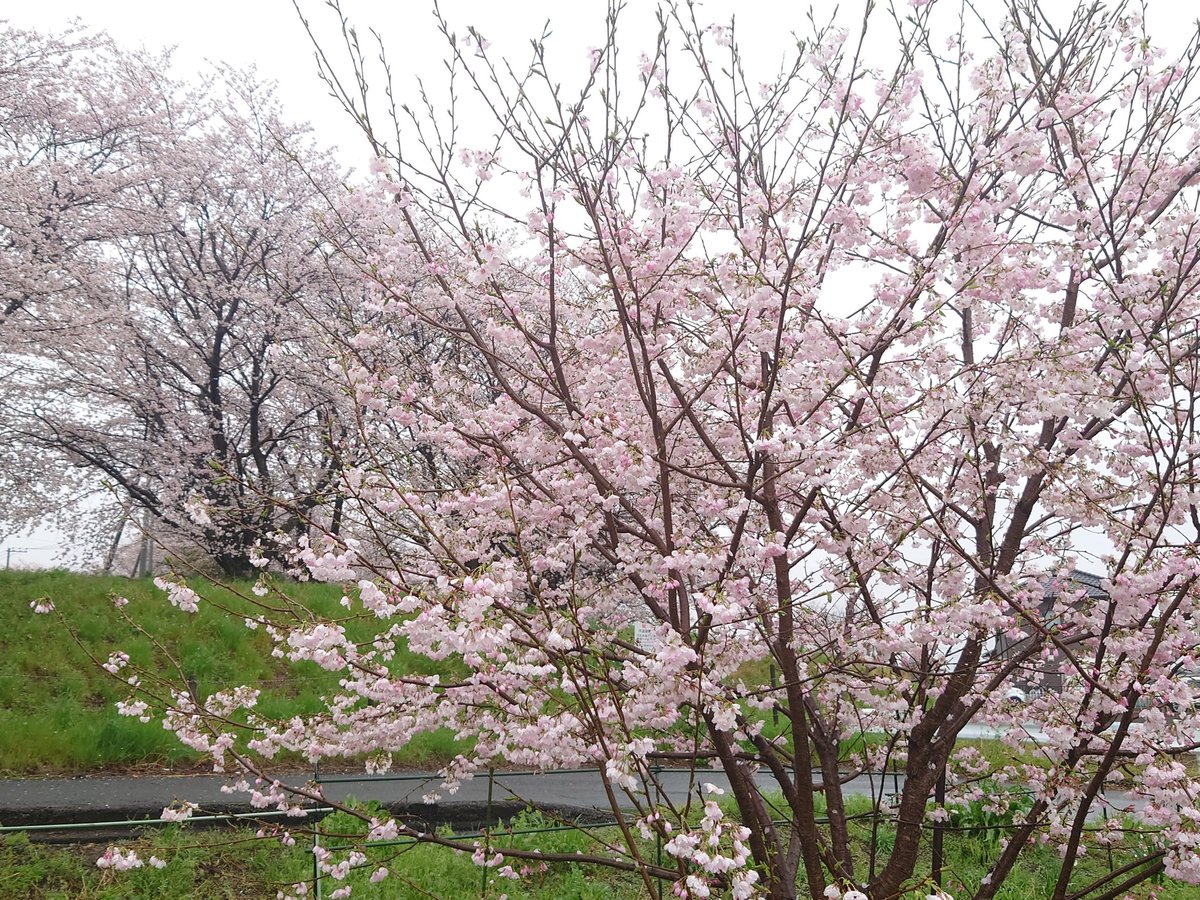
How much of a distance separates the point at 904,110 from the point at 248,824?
672 centimetres

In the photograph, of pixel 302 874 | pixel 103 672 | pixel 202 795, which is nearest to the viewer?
pixel 302 874

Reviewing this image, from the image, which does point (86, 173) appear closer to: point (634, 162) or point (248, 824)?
point (248, 824)

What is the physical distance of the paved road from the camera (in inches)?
252

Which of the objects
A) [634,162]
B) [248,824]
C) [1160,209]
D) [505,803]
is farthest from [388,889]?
[1160,209]

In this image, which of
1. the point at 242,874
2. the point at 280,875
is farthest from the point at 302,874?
the point at 242,874

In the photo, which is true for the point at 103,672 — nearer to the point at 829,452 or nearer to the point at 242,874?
the point at 242,874

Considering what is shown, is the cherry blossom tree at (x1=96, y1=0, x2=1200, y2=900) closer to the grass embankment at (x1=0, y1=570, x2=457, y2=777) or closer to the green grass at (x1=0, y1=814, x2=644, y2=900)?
the green grass at (x1=0, y1=814, x2=644, y2=900)

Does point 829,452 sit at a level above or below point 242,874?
above

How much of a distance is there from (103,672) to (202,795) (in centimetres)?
346

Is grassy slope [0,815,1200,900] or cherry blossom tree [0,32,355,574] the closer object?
grassy slope [0,815,1200,900]

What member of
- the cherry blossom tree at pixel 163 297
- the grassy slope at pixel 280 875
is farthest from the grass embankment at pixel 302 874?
the cherry blossom tree at pixel 163 297

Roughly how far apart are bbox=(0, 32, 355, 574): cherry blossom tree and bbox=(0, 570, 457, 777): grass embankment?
1.88 m

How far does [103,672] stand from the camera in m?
9.55

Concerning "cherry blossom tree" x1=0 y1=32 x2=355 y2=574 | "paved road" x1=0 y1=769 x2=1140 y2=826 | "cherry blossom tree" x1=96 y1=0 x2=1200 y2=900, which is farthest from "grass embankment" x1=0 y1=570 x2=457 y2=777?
"cherry blossom tree" x1=96 y1=0 x2=1200 y2=900
